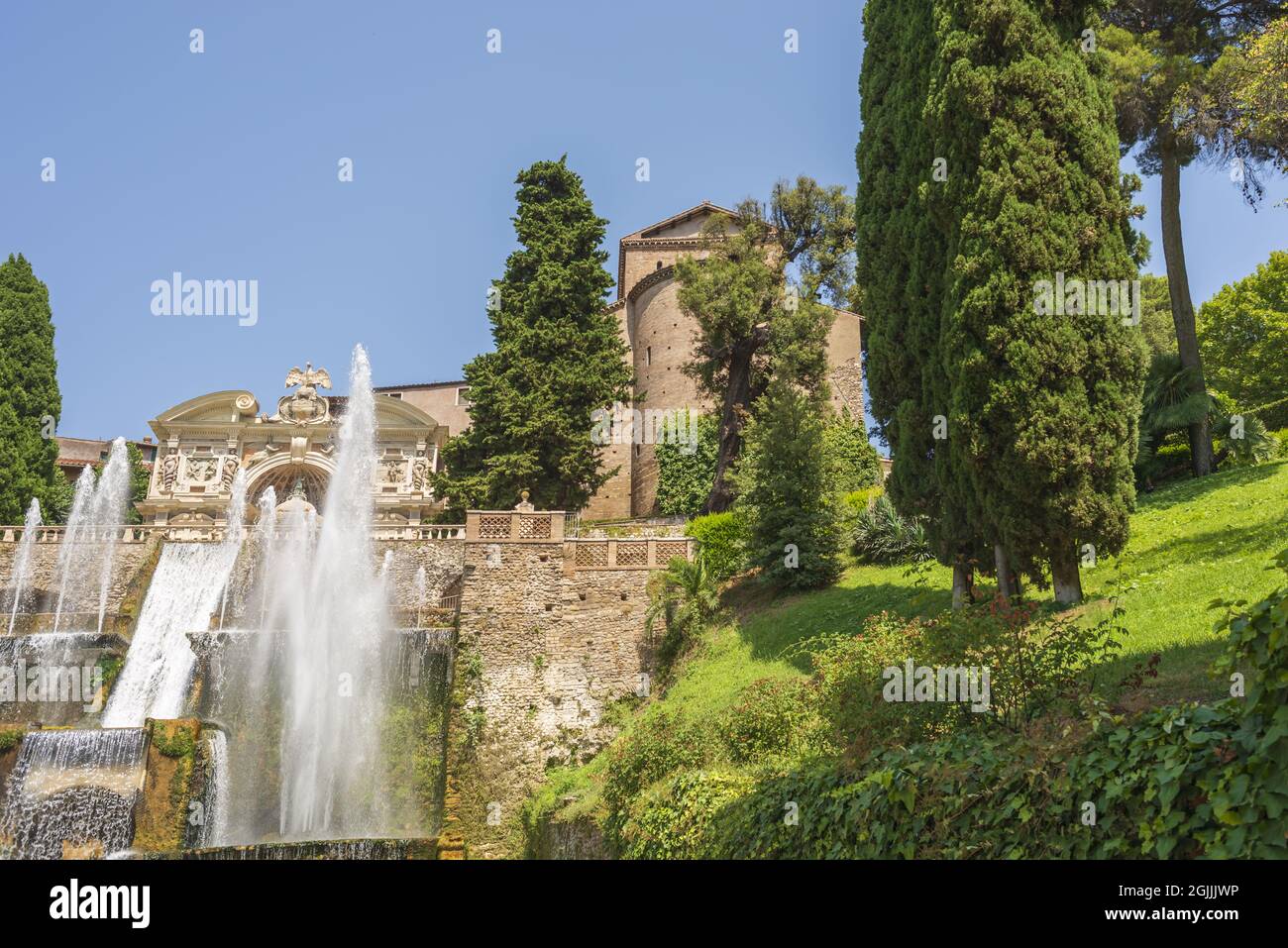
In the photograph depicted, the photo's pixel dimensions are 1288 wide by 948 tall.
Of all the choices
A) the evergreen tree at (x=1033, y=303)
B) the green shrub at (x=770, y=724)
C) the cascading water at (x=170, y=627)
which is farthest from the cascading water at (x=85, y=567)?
the evergreen tree at (x=1033, y=303)

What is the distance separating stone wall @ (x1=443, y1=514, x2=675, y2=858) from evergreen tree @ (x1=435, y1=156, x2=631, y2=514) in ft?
21.9

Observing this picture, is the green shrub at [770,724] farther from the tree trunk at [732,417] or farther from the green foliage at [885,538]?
the tree trunk at [732,417]

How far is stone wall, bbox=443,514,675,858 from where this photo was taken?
21000 mm

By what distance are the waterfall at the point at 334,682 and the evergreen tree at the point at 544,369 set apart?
5518 mm

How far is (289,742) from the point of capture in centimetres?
2177

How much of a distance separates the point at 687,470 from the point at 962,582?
2050 centimetres

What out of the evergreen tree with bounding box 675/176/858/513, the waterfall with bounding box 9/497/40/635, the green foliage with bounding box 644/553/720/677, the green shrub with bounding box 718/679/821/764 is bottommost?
the green shrub with bounding box 718/679/821/764

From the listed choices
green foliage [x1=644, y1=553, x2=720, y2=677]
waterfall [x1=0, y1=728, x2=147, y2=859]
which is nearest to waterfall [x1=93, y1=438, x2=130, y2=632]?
waterfall [x1=0, y1=728, x2=147, y2=859]

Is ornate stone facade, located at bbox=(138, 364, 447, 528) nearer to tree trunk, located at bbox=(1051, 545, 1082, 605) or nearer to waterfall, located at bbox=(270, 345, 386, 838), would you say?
waterfall, located at bbox=(270, 345, 386, 838)

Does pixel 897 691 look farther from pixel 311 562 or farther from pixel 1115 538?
pixel 311 562

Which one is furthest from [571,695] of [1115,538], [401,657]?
[1115,538]

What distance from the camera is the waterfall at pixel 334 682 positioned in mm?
21125

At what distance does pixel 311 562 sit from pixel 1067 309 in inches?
678
